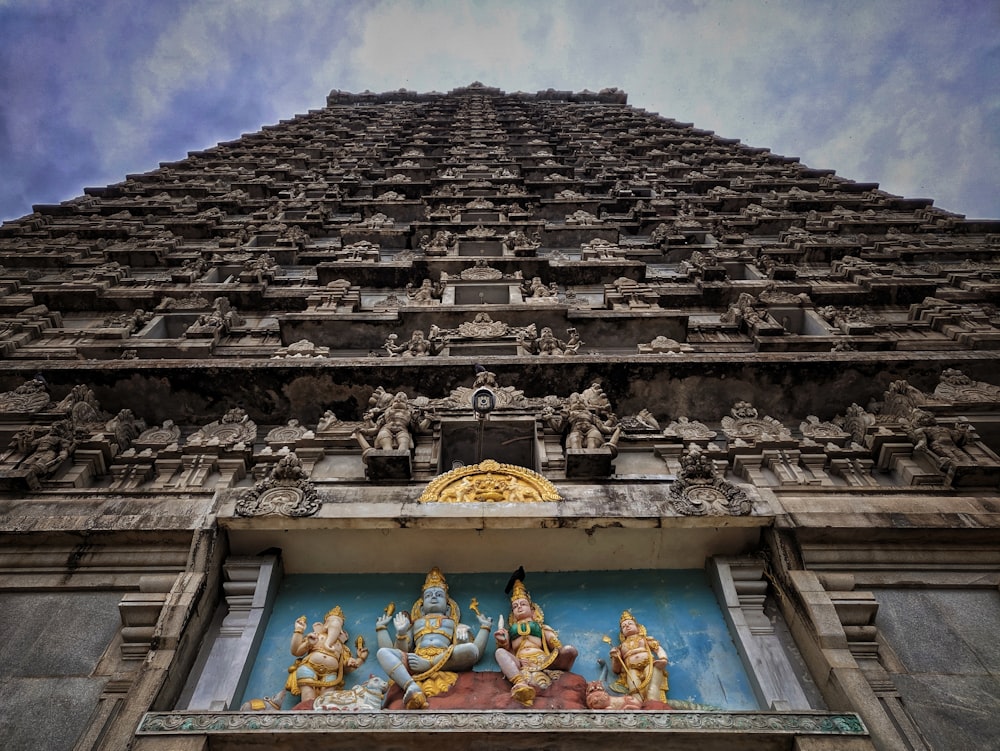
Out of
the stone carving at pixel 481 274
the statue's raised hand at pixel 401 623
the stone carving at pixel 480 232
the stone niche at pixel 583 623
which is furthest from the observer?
the stone carving at pixel 480 232

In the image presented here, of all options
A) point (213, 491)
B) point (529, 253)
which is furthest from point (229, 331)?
point (529, 253)

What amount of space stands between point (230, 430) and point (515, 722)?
6508mm

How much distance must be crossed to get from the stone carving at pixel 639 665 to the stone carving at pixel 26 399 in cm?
917

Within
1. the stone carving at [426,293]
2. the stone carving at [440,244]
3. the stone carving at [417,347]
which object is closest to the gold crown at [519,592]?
the stone carving at [417,347]

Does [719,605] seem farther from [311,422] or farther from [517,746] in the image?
[311,422]

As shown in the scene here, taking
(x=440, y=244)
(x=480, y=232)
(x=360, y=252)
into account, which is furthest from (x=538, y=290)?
(x=360, y=252)

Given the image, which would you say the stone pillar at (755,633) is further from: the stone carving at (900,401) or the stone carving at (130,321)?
the stone carving at (130,321)

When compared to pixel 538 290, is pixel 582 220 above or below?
above

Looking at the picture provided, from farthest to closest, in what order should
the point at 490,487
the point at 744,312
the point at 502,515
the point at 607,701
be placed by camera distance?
the point at 744,312 → the point at 490,487 → the point at 502,515 → the point at 607,701

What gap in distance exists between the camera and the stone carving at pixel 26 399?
29.2ft

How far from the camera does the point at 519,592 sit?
6.20m

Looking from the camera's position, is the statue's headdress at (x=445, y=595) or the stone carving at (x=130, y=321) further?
the stone carving at (x=130, y=321)

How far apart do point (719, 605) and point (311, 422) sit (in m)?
6.68

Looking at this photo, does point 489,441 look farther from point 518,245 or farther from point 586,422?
point 518,245
